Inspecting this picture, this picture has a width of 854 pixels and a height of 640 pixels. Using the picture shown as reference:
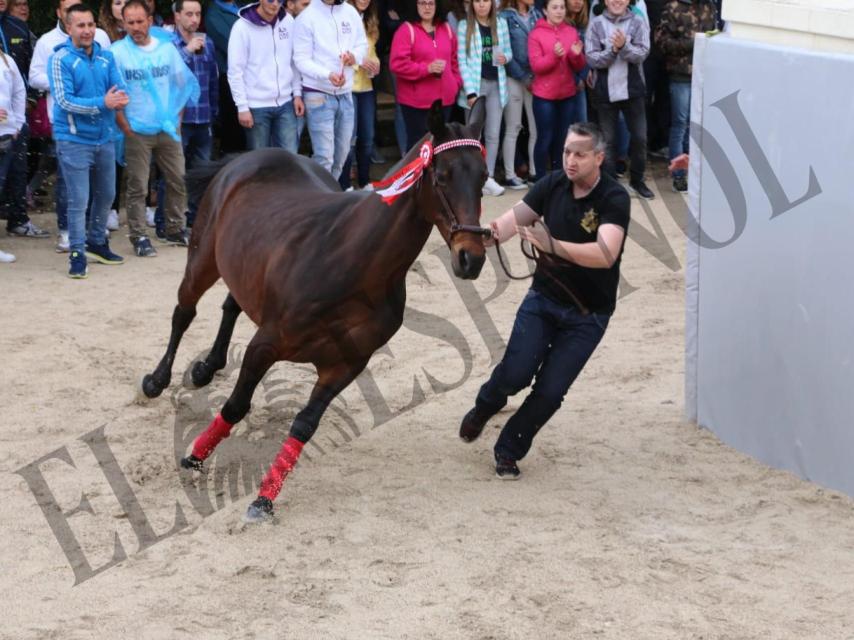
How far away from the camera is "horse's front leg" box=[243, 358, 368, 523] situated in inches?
223

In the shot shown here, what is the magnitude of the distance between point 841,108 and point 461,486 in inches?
Answer: 92.1

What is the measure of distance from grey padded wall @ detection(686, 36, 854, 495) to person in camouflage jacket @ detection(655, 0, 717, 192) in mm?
5695

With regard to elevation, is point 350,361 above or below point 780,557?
above

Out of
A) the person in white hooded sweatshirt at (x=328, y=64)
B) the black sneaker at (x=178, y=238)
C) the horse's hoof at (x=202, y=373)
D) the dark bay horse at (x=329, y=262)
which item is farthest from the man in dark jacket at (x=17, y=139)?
the dark bay horse at (x=329, y=262)

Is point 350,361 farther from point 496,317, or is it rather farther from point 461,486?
point 496,317

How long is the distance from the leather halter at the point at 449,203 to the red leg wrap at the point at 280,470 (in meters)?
1.26

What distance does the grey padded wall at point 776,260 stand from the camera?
5629 mm

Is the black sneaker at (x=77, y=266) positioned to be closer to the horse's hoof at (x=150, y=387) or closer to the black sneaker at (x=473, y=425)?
the horse's hoof at (x=150, y=387)

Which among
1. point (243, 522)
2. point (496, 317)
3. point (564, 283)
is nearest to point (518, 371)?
point (564, 283)

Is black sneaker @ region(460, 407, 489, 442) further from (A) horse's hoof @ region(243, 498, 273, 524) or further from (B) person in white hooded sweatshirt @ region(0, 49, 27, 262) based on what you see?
(B) person in white hooded sweatshirt @ region(0, 49, 27, 262)

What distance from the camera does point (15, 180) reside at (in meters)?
10.0

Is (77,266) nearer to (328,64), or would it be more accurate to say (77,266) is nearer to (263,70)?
(263,70)

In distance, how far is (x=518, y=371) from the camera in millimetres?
5887

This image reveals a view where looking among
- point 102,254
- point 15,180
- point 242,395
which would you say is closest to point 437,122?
point 242,395
